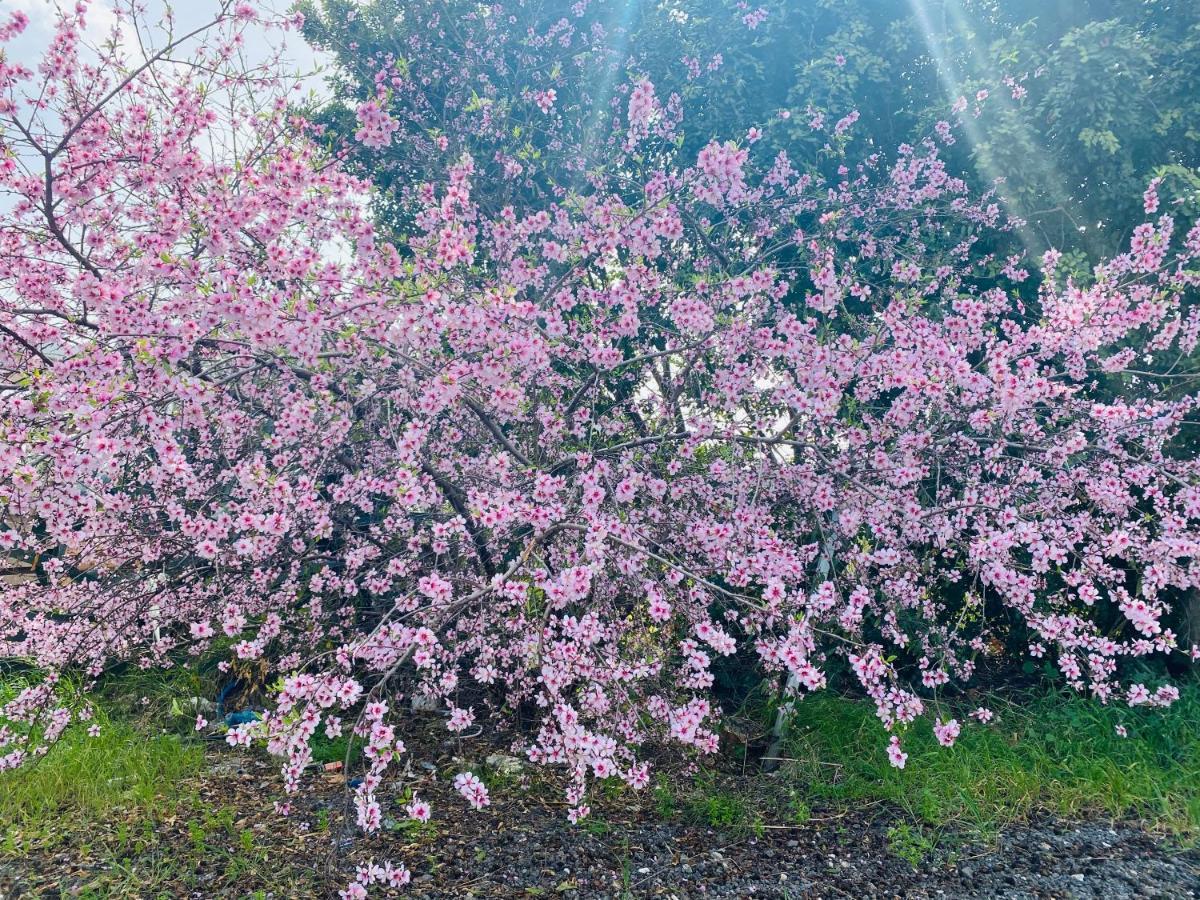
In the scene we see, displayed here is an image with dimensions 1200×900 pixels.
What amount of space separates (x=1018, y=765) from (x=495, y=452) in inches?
142

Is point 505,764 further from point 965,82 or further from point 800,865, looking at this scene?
point 965,82

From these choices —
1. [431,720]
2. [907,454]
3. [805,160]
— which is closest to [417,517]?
[431,720]

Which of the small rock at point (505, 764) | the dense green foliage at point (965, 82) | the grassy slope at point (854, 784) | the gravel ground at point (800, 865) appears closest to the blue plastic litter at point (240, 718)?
the grassy slope at point (854, 784)

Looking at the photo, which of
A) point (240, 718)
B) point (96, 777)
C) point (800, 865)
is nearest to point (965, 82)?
point (800, 865)

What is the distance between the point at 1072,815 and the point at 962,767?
0.55 meters

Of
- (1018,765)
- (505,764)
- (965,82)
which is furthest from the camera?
(965,82)

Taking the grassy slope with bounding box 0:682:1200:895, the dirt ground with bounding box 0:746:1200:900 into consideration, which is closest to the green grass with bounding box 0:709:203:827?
the grassy slope with bounding box 0:682:1200:895

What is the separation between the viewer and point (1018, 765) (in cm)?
419

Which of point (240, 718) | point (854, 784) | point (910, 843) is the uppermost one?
point (240, 718)

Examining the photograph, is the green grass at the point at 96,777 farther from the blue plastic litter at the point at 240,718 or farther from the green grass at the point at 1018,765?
the green grass at the point at 1018,765

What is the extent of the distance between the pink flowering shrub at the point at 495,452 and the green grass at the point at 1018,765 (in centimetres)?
37

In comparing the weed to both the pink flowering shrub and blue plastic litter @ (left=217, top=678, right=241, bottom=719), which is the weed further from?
blue plastic litter @ (left=217, top=678, right=241, bottom=719)

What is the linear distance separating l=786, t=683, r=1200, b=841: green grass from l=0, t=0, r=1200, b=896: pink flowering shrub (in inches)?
14.4

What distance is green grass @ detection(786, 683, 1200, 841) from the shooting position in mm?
3894
